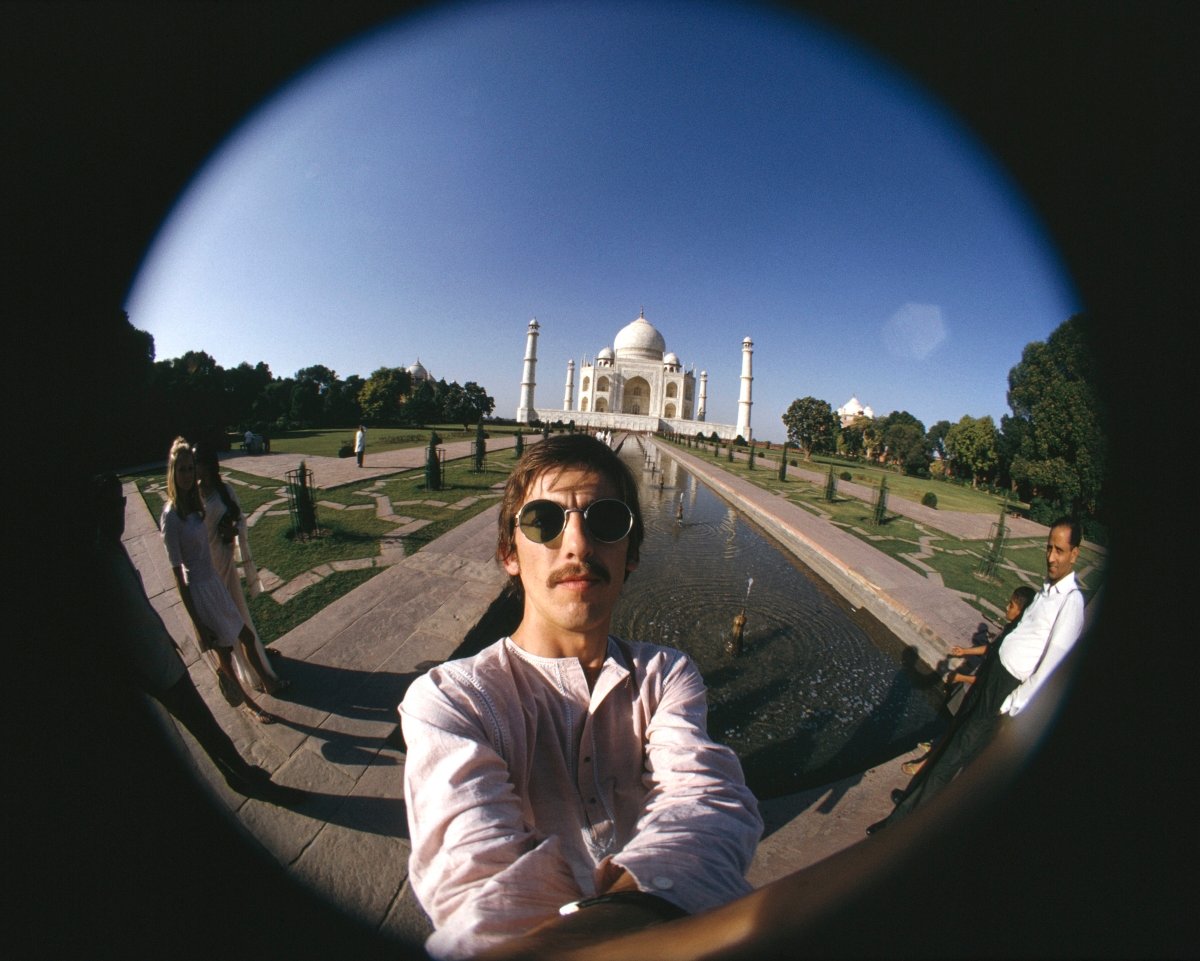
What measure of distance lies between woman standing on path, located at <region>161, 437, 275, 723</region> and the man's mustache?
1.34 metres

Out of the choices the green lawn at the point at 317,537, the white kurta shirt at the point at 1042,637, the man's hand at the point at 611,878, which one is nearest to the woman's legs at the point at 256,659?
the green lawn at the point at 317,537

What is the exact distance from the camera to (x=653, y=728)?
0.75 meters

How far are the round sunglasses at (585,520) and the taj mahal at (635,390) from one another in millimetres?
32964

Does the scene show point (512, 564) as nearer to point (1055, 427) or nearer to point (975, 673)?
point (975, 673)

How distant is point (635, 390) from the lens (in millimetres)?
39094

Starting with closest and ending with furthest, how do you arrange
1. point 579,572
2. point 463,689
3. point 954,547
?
point 463,689 < point 579,572 < point 954,547

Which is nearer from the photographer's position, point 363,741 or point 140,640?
point 140,640

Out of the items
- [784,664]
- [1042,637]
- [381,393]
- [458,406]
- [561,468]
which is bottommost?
[784,664]

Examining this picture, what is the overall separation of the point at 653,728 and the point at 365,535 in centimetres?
304

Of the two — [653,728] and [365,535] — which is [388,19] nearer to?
[653,728]

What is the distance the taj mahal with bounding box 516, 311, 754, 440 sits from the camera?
34.0 meters

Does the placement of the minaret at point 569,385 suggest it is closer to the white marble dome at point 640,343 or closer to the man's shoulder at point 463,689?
the white marble dome at point 640,343

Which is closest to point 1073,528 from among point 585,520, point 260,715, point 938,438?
point 585,520

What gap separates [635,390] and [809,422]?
2053 centimetres
